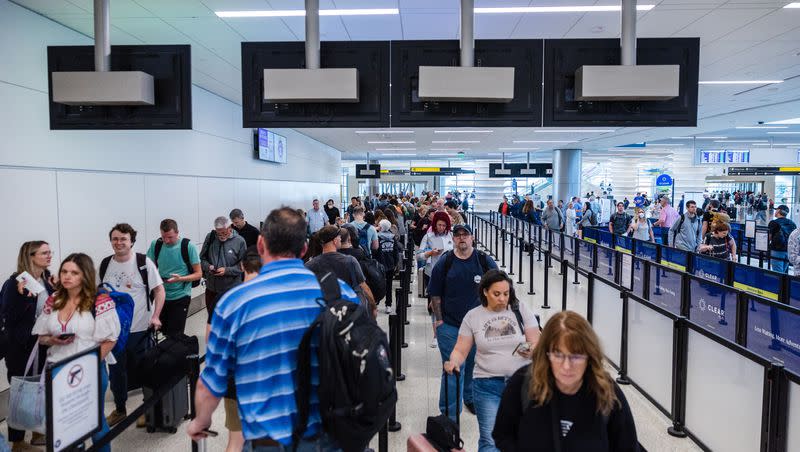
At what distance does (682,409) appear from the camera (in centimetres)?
466

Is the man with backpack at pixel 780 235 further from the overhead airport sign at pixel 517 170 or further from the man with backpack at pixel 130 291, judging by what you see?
the overhead airport sign at pixel 517 170

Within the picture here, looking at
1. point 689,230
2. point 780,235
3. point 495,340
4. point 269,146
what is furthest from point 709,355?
point 269,146

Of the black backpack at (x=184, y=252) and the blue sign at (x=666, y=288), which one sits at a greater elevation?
the black backpack at (x=184, y=252)

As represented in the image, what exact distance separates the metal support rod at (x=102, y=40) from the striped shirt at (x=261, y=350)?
13.1 ft

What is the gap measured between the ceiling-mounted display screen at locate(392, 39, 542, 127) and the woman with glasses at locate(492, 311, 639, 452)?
3352mm

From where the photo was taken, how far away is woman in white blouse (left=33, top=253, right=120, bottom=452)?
145 inches

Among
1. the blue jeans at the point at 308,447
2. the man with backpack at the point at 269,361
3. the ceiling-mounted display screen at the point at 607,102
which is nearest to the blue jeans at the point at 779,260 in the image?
the ceiling-mounted display screen at the point at 607,102

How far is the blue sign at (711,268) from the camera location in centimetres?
763

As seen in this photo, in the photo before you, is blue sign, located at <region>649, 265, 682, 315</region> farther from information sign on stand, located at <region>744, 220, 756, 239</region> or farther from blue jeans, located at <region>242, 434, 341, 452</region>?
information sign on stand, located at <region>744, 220, 756, 239</region>

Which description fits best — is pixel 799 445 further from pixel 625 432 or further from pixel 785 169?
pixel 785 169

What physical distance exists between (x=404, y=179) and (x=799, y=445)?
113 feet

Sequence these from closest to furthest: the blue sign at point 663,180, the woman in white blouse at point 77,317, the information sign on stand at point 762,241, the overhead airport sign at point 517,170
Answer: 1. the woman in white blouse at point 77,317
2. the information sign on stand at point 762,241
3. the overhead airport sign at point 517,170
4. the blue sign at point 663,180

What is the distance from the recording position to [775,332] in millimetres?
4824

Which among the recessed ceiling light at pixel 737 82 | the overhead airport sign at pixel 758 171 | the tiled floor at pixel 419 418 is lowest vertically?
the tiled floor at pixel 419 418
